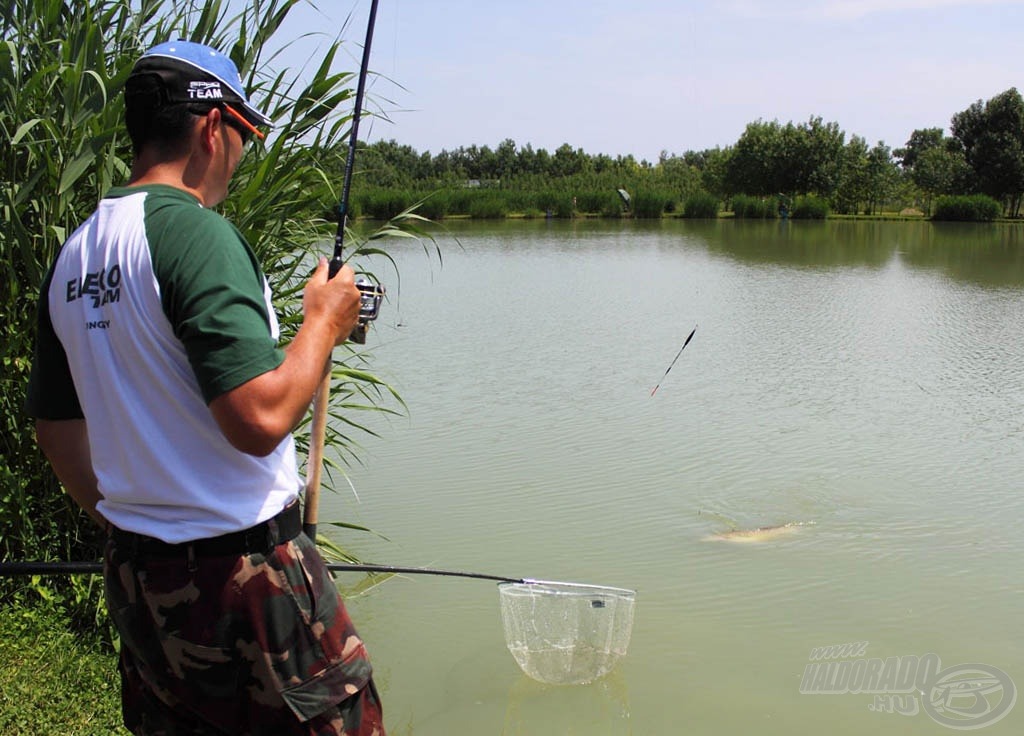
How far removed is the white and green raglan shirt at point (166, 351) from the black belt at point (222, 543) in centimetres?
2

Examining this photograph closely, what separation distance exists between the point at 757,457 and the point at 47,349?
5842 mm

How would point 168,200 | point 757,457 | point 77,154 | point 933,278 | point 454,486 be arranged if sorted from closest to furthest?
point 168,200, point 77,154, point 454,486, point 757,457, point 933,278

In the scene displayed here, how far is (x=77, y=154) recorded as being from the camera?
3436mm

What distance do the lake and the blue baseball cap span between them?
2.68 meters

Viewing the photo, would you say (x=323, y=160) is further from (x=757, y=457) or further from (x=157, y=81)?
(x=757, y=457)

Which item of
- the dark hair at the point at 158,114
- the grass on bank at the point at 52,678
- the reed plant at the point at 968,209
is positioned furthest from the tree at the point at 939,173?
the dark hair at the point at 158,114

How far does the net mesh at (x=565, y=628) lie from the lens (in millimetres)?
3547

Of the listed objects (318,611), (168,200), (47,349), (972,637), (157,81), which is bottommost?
(972,637)

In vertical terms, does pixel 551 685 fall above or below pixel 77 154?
below

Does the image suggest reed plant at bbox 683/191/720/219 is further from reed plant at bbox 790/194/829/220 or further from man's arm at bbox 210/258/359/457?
man's arm at bbox 210/258/359/457

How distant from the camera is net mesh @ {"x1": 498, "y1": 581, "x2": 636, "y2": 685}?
3547 mm

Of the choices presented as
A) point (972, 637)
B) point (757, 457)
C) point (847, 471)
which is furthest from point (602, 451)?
point (972, 637)

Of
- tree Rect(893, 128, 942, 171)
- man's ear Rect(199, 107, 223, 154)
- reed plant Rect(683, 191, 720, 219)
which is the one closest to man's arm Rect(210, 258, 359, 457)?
man's ear Rect(199, 107, 223, 154)

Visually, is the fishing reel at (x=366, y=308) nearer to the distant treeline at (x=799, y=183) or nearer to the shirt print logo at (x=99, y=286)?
the shirt print logo at (x=99, y=286)
